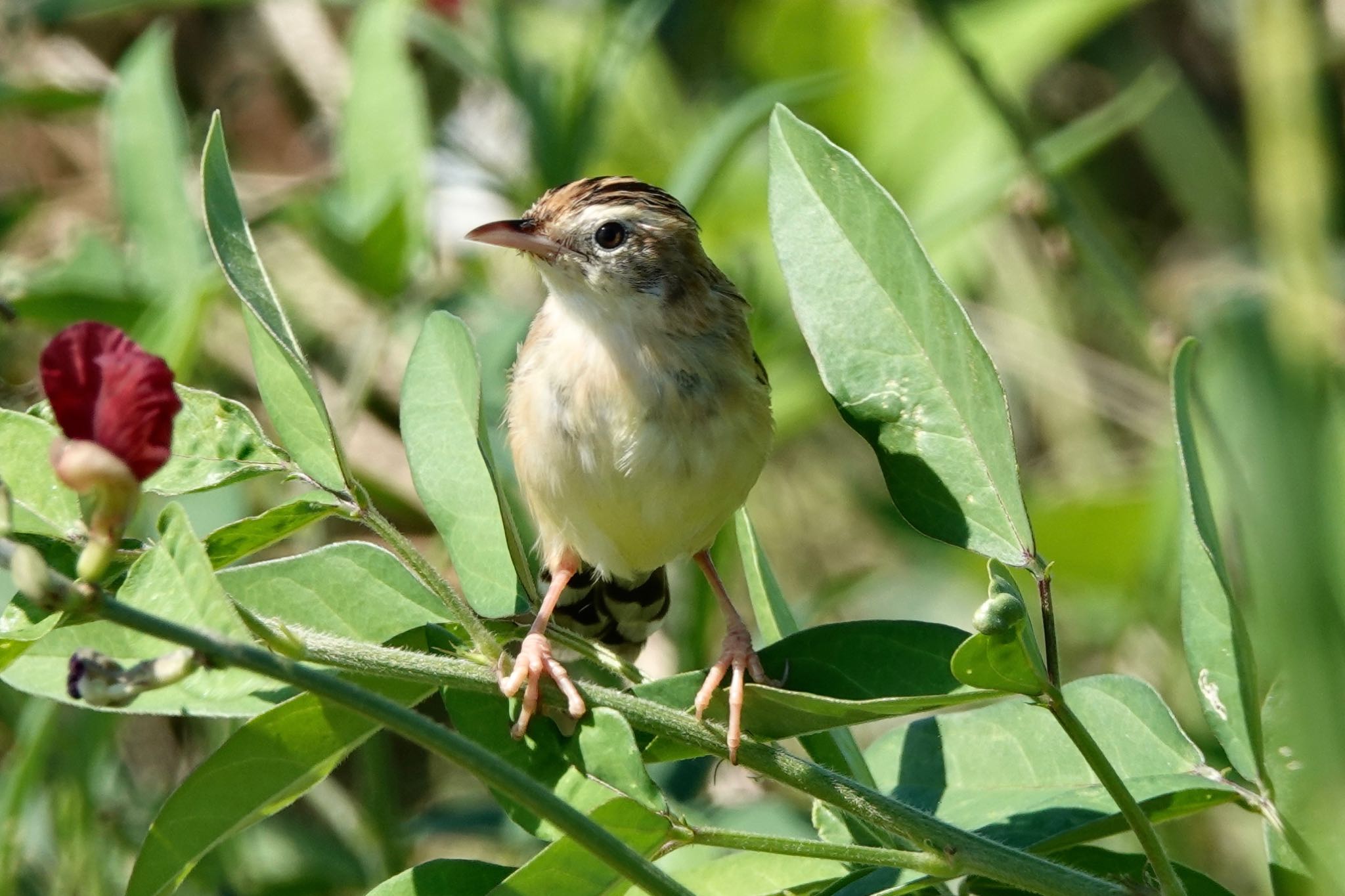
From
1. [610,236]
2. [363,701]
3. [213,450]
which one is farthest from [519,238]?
[363,701]

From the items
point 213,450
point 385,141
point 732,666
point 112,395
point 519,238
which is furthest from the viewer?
point 385,141

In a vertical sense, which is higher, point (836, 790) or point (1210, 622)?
point (1210, 622)

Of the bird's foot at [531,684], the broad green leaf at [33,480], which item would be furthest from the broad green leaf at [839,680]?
the broad green leaf at [33,480]

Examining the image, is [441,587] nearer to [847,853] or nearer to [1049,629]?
[847,853]

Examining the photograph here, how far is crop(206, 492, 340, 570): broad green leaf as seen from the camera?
6.32ft

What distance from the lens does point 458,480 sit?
85.7 inches

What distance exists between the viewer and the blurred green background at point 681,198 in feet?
12.8

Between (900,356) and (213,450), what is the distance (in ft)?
2.98

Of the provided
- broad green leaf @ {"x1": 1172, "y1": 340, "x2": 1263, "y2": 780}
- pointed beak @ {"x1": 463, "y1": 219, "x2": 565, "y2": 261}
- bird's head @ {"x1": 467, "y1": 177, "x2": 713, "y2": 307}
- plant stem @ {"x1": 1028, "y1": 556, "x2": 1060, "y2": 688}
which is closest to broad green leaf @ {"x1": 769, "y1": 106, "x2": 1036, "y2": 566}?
plant stem @ {"x1": 1028, "y1": 556, "x2": 1060, "y2": 688}

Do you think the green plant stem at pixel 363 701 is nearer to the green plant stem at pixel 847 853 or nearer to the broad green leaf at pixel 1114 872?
the green plant stem at pixel 847 853

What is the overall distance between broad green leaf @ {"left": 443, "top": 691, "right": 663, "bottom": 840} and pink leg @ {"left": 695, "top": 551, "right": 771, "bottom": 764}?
0.11 m

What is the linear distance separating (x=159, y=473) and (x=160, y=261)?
2.20 meters

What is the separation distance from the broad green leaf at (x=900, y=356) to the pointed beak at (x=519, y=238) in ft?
4.08

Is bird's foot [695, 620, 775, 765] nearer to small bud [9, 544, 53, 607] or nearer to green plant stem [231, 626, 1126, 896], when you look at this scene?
green plant stem [231, 626, 1126, 896]
